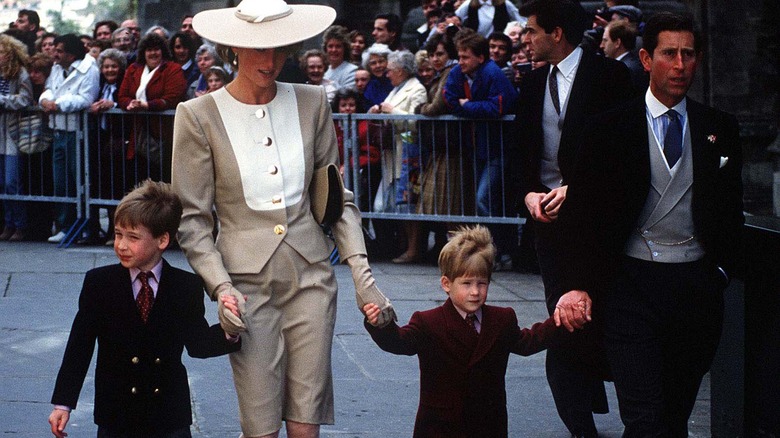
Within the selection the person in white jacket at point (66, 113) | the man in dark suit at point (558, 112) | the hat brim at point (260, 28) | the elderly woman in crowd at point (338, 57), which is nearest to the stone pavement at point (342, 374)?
the man in dark suit at point (558, 112)

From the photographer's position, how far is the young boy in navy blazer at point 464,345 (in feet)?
14.5

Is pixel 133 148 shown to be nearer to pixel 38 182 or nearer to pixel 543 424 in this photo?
pixel 38 182

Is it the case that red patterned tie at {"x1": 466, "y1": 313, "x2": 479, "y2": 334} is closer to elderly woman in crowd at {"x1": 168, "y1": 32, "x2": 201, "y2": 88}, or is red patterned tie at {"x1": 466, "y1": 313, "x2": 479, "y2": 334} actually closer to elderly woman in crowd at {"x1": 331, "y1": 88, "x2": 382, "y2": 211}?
elderly woman in crowd at {"x1": 331, "y1": 88, "x2": 382, "y2": 211}

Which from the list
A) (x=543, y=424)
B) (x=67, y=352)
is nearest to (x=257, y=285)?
(x=67, y=352)

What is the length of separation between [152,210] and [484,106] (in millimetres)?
6492

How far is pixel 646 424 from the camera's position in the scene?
4.39 metres

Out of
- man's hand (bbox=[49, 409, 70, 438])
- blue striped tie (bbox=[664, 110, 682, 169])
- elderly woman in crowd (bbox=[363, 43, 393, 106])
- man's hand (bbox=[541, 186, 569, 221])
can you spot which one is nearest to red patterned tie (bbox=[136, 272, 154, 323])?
man's hand (bbox=[49, 409, 70, 438])

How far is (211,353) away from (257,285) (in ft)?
0.98

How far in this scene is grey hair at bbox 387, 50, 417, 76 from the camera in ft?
36.4

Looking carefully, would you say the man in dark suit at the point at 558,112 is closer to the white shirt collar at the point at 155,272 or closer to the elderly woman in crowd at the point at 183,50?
the white shirt collar at the point at 155,272

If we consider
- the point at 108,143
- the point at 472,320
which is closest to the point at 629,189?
the point at 472,320

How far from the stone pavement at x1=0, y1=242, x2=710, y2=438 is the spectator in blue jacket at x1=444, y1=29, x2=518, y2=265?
0.74 metres

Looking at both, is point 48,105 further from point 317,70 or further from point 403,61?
point 403,61

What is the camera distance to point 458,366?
4.44 meters
